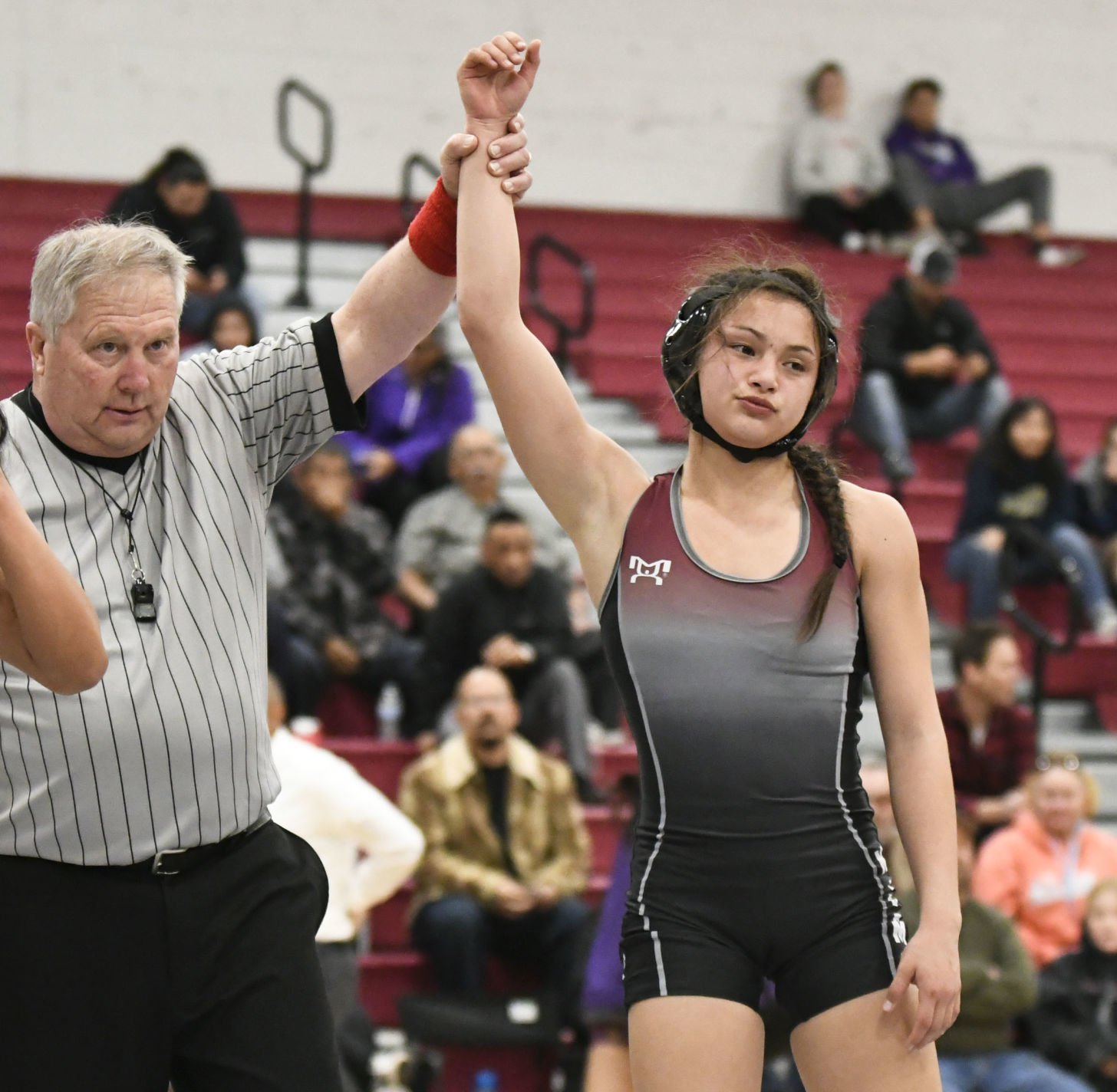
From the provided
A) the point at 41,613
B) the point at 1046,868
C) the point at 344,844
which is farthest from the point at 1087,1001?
the point at 41,613

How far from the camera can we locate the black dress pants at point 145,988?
9.05ft

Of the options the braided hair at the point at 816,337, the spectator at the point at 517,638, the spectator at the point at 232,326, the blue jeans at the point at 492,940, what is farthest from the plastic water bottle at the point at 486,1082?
the braided hair at the point at 816,337

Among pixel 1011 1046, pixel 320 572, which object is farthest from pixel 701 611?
pixel 320 572

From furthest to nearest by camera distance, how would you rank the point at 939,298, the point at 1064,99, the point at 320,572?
the point at 1064,99, the point at 939,298, the point at 320,572

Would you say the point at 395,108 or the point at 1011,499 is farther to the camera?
the point at 395,108

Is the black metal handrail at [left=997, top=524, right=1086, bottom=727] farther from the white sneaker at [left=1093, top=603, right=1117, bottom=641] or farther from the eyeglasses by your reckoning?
the eyeglasses

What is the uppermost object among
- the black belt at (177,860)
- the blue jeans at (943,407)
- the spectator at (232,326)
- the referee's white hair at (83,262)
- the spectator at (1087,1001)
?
the referee's white hair at (83,262)

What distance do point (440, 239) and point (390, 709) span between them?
15.5ft

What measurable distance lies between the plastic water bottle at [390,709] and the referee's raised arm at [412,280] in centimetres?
461

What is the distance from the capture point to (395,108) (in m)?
12.2

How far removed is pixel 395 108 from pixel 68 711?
9.91 metres

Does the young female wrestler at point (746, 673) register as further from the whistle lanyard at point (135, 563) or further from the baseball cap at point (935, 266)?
the baseball cap at point (935, 266)

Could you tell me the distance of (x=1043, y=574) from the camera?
29.9ft

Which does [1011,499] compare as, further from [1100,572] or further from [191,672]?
[191,672]
